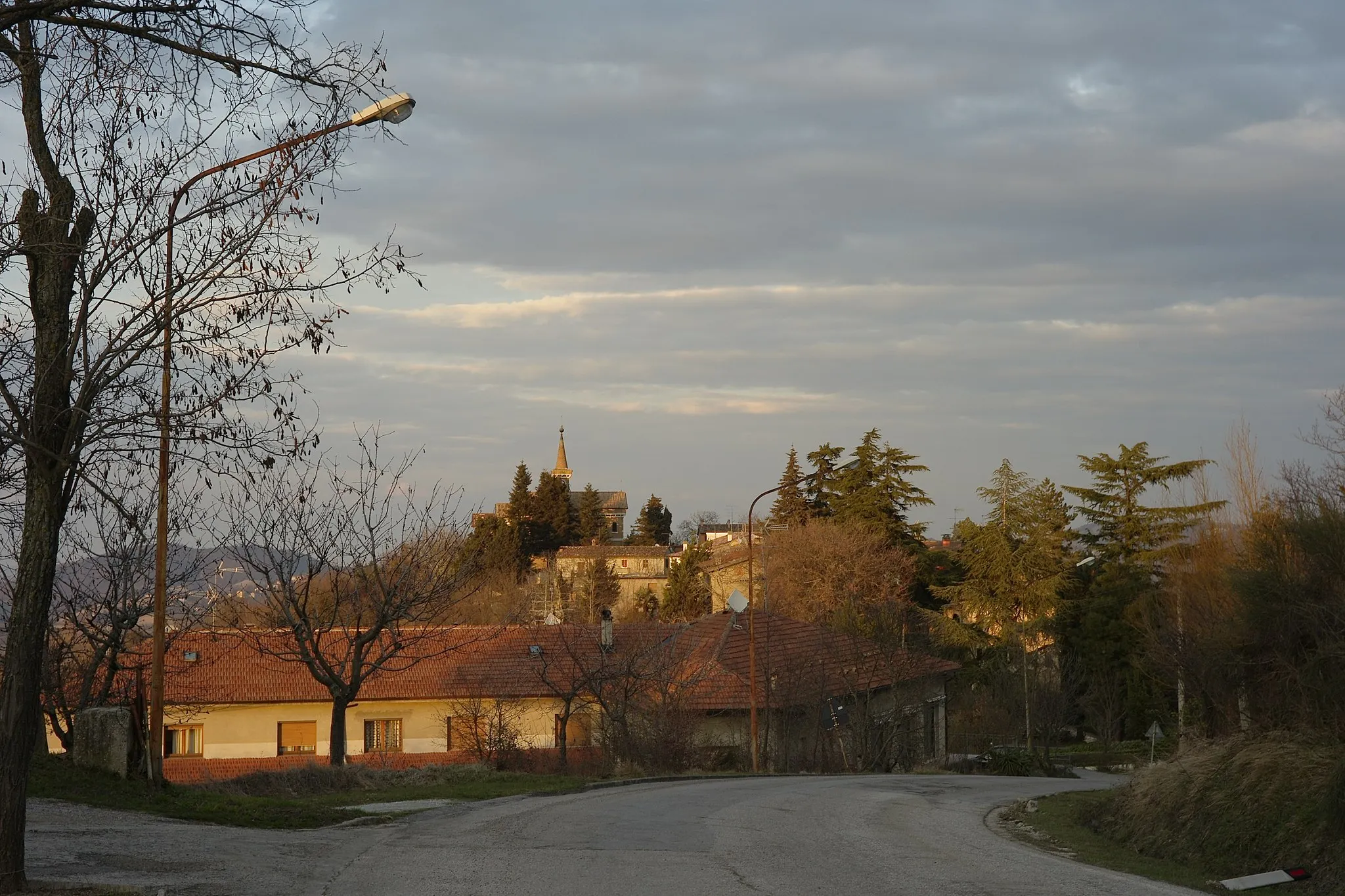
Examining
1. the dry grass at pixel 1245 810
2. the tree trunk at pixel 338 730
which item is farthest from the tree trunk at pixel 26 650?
the tree trunk at pixel 338 730

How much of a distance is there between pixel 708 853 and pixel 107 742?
27.5 feet

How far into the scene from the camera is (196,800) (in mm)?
14906

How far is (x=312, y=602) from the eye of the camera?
37406mm

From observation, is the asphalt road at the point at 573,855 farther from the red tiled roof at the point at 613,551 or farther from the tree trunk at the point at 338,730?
the red tiled roof at the point at 613,551

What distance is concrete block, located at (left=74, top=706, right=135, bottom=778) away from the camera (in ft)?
50.8

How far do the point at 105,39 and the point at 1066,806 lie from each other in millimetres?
18027

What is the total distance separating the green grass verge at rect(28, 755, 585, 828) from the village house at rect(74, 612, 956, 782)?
1570 centimetres

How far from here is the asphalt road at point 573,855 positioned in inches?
394

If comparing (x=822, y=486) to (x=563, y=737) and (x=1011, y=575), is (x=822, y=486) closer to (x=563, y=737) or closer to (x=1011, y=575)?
(x=1011, y=575)

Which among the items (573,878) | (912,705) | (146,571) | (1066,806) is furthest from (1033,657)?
(573,878)

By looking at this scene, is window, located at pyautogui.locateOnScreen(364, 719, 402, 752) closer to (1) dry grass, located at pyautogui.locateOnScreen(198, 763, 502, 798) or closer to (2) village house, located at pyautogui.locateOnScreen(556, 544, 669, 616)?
(1) dry grass, located at pyautogui.locateOnScreen(198, 763, 502, 798)

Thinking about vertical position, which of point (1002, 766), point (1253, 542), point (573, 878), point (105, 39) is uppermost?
point (105, 39)

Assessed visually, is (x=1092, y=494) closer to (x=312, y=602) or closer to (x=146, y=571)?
(x=312, y=602)

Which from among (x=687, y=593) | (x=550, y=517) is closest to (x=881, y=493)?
(x=687, y=593)
